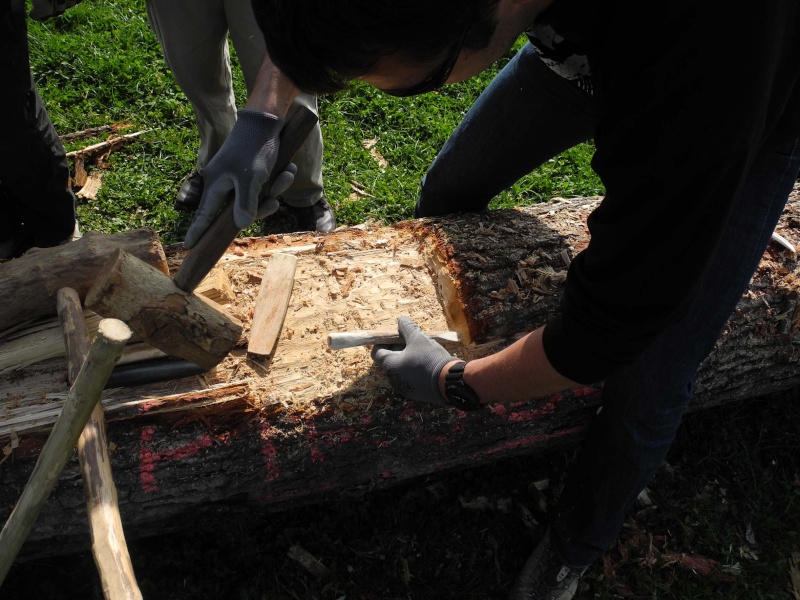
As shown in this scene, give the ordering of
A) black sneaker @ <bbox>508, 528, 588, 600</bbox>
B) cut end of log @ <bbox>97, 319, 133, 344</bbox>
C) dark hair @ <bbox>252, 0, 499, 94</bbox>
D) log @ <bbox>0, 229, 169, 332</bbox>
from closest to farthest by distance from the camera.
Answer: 1. dark hair @ <bbox>252, 0, 499, 94</bbox>
2. cut end of log @ <bbox>97, 319, 133, 344</bbox>
3. log @ <bbox>0, 229, 169, 332</bbox>
4. black sneaker @ <bbox>508, 528, 588, 600</bbox>

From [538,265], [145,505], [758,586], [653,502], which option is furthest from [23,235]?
[758,586]

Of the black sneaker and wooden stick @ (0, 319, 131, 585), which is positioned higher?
wooden stick @ (0, 319, 131, 585)

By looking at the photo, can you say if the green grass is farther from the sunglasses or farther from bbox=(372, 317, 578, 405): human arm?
the sunglasses

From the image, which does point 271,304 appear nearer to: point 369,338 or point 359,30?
point 369,338

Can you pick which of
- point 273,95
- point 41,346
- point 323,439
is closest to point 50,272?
point 41,346

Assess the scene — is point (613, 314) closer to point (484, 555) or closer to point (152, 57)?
point (484, 555)

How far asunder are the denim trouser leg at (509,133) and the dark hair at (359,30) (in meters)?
1.17

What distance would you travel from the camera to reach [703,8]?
46.3 inches

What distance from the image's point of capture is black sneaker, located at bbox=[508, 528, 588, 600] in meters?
2.54

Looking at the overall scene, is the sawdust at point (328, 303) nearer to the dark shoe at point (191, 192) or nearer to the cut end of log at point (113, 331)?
the cut end of log at point (113, 331)

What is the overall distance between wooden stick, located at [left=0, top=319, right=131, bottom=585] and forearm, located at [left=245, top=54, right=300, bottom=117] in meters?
1.06

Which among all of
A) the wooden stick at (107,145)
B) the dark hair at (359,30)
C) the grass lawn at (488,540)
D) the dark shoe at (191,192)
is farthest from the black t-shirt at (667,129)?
the wooden stick at (107,145)

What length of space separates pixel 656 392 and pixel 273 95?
1658 millimetres

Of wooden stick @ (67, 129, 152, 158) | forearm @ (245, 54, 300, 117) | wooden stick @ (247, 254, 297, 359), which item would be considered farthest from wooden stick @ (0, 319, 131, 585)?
wooden stick @ (67, 129, 152, 158)
